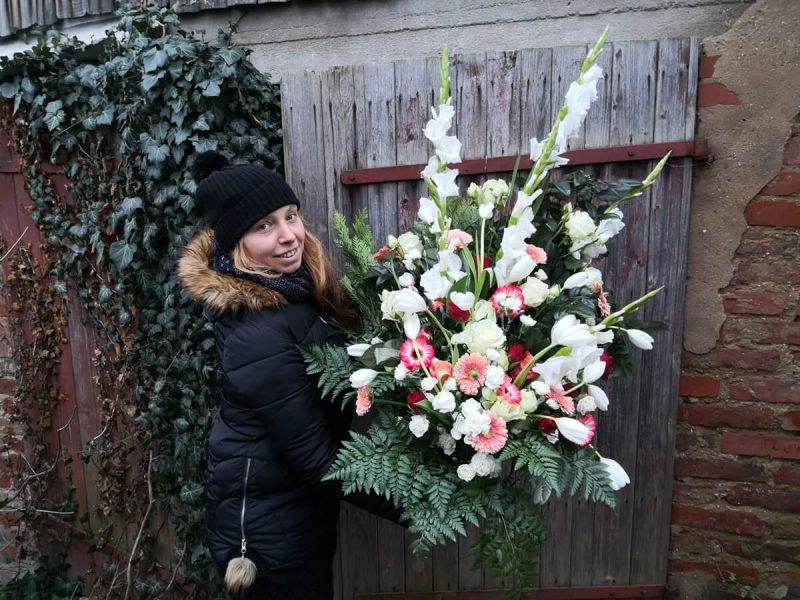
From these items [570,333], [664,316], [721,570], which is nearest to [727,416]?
[664,316]

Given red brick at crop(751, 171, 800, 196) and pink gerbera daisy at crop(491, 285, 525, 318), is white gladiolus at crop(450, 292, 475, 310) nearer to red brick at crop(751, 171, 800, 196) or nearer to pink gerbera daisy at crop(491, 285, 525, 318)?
pink gerbera daisy at crop(491, 285, 525, 318)

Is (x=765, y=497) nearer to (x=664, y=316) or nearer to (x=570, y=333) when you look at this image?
(x=664, y=316)

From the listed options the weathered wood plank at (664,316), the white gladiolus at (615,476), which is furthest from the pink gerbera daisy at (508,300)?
the weathered wood plank at (664,316)

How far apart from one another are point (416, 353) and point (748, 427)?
1473 millimetres

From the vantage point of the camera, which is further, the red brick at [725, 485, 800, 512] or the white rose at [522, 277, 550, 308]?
the red brick at [725, 485, 800, 512]

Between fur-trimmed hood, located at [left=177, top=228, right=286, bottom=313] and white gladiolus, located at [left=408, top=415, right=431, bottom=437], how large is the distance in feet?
1.82

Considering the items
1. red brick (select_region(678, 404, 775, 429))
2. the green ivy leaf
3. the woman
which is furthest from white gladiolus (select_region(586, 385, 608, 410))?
the green ivy leaf

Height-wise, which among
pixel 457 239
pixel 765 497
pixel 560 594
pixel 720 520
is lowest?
pixel 560 594

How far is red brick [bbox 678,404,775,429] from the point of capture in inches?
80.8

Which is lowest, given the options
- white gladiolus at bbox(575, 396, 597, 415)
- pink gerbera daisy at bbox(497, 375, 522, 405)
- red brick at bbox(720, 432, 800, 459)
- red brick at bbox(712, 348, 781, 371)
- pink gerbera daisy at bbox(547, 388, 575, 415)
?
red brick at bbox(720, 432, 800, 459)

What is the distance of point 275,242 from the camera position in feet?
5.40

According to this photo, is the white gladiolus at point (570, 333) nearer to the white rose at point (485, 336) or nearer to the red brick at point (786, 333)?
the white rose at point (485, 336)

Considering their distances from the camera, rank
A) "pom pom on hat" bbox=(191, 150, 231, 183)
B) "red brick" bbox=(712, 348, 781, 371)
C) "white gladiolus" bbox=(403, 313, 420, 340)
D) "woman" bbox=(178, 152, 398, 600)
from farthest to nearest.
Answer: "red brick" bbox=(712, 348, 781, 371)
"pom pom on hat" bbox=(191, 150, 231, 183)
"woman" bbox=(178, 152, 398, 600)
"white gladiolus" bbox=(403, 313, 420, 340)

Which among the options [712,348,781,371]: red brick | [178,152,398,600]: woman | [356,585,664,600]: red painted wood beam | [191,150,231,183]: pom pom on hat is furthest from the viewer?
[356,585,664,600]: red painted wood beam
